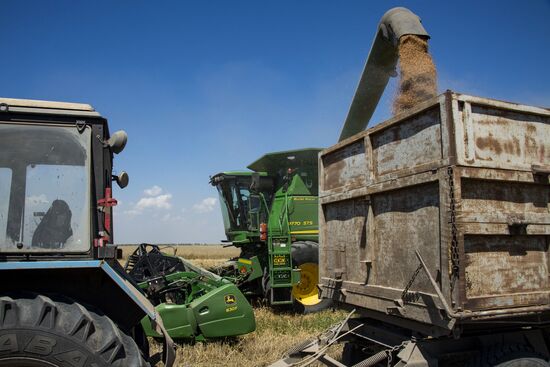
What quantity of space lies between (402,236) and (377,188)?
1.54 ft

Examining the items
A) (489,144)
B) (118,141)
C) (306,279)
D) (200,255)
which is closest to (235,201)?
(306,279)

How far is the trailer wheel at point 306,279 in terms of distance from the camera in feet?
29.9

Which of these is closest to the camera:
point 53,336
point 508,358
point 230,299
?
point 53,336

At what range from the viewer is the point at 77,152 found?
3.08 metres

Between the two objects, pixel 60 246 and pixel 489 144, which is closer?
pixel 60 246

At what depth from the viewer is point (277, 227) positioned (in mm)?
9328

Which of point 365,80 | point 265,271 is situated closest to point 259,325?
point 265,271

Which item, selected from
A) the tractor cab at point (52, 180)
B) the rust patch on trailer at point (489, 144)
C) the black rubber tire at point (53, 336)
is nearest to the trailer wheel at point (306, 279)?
the rust patch on trailer at point (489, 144)

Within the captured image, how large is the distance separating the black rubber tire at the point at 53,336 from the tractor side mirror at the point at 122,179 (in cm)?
100

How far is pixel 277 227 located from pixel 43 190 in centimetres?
659

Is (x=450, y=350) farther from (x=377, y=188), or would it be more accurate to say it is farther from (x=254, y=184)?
(x=254, y=184)

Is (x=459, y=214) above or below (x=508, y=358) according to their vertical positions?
above

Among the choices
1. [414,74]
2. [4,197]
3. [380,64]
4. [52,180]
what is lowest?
[4,197]

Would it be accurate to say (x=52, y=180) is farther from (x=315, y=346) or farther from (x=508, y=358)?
(x=508, y=358)
